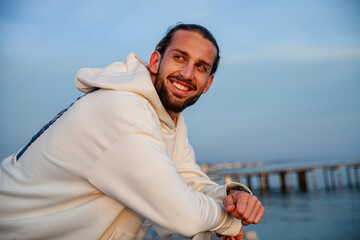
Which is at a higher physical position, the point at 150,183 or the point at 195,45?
the point at 195,45

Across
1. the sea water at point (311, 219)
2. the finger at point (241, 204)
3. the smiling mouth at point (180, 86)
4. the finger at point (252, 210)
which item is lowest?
the sea water at point (311, 219)

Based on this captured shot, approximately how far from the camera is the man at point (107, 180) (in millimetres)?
1260

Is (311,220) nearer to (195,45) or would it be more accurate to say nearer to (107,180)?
(195,45)

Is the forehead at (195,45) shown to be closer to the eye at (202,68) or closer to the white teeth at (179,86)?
the eye at (202,68)

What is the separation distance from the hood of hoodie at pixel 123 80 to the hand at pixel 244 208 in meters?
0.66

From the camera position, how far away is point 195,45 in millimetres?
2064

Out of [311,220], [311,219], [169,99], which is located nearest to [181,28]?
[169,99]

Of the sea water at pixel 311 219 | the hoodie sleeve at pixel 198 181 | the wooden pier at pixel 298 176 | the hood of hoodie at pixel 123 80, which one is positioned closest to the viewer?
the hood of hoodie at pixel 123 80

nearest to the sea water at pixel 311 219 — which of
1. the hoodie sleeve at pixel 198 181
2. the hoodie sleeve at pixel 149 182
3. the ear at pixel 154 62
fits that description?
the hoodie sleeve at pixel 198 181

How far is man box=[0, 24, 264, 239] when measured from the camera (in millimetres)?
1260

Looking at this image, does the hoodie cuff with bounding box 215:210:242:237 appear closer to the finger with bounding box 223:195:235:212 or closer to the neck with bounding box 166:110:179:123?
the finger with bounding box 223:195:235:212

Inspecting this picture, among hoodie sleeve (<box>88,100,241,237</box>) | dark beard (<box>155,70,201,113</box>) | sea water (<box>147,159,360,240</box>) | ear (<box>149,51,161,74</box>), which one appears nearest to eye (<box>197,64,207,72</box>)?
dark beard (<box>155,70,201,113</box>)

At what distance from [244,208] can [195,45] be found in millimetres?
1155

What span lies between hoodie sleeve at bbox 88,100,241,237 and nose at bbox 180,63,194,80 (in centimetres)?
80
